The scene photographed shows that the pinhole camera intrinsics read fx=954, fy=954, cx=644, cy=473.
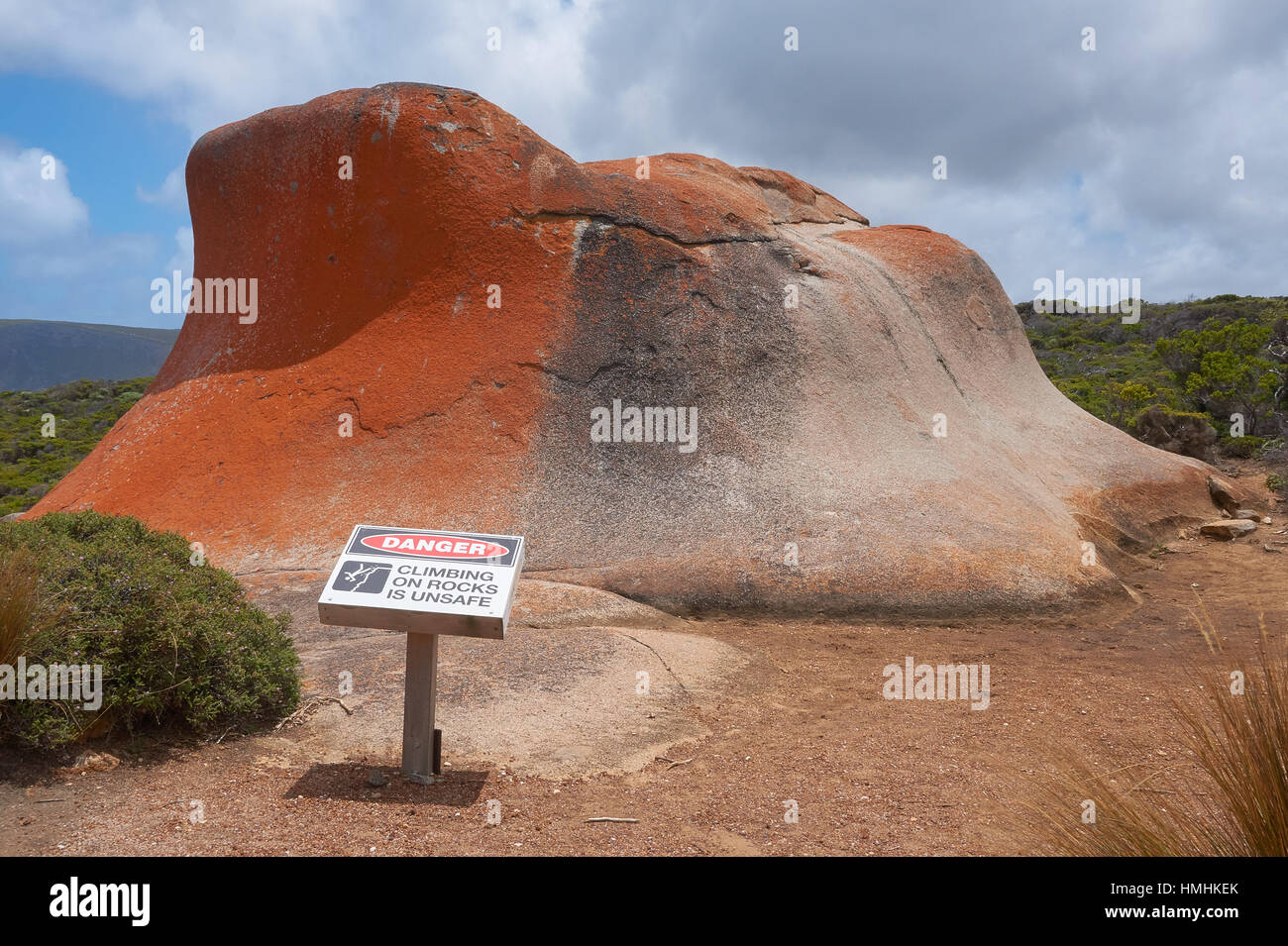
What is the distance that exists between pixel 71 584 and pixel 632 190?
7.66m

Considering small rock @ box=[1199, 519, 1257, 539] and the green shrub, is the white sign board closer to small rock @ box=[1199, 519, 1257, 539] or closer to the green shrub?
the green shrub

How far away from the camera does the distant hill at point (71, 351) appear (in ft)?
548

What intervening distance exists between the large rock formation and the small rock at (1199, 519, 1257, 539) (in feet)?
3.79

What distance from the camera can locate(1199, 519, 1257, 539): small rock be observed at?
1222 cm

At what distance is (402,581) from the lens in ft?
13.9

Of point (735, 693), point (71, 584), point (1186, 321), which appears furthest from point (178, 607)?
point (1186, 321)

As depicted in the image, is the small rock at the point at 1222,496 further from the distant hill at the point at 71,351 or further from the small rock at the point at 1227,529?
the distant hill at the point at 71,351

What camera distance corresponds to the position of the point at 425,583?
13.8 feet

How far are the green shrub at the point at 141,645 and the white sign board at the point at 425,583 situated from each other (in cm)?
97

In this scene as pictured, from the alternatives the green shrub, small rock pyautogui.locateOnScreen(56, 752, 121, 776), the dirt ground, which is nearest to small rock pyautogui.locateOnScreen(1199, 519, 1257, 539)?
the dirt ground

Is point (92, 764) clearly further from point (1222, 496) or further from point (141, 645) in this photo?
point (1222, 496)

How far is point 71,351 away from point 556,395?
201 metres

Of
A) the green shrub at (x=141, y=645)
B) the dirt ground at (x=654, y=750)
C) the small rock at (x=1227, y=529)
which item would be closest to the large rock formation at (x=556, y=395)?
the dirt ground at (x=654, y=750)
